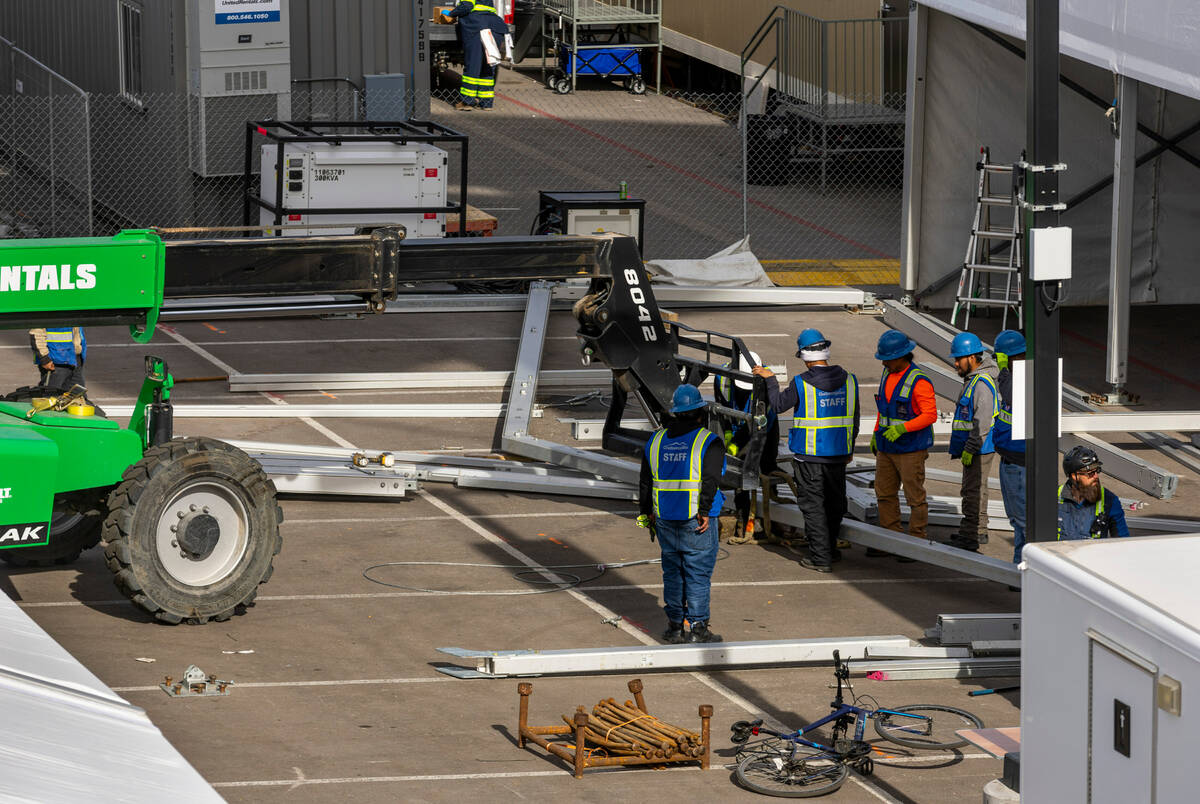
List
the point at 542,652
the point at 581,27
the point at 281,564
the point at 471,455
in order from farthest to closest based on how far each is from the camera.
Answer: the point at 581,27 → the point at 471,455 → the point at 281,564 → the point at 542,652

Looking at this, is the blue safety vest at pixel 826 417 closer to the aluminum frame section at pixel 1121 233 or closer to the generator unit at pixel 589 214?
the aluminum frame section at pixel 1121 233

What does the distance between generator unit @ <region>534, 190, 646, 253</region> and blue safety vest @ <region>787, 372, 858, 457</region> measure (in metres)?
10.4

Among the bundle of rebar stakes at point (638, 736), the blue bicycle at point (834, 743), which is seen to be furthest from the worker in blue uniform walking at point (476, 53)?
the bundle of rebar stakes at point (638, 736)

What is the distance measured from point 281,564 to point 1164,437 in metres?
9.89

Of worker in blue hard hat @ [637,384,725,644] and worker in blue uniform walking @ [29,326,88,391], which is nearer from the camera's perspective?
worker in blue hard hat @ [637,384,725,644]

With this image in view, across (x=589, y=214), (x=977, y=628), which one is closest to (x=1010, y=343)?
(x=977, y=628)

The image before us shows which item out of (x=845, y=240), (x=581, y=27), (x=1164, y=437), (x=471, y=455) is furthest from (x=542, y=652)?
(x=581, y=27)

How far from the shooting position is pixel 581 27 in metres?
38.4

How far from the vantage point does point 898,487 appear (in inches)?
587

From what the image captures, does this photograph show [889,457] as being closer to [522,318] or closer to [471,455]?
[471,455]

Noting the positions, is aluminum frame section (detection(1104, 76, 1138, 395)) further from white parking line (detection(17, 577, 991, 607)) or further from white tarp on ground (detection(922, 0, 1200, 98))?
white parking line (detection(17, 577, 991, 607))

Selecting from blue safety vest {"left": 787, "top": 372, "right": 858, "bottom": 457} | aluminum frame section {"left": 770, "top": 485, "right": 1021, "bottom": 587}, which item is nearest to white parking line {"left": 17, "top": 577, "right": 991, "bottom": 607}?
aluminum frame section {"left": 770, "top": 485, "right": 1021, "bottom": 587}

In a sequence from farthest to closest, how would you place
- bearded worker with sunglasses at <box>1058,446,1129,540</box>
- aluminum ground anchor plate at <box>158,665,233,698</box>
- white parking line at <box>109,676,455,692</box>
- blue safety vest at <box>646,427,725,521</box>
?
1. blue safety vest at <box>646,427,725,521</box>
2. bearded worker with sunglasses at <box>1058,446,1129,540</box>
3. white parking line at <box>109,676,455,692</box>
4. aluminum ground anchor plate at <box>158,665,233,698</box>

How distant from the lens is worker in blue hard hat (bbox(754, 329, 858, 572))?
14.1 m
